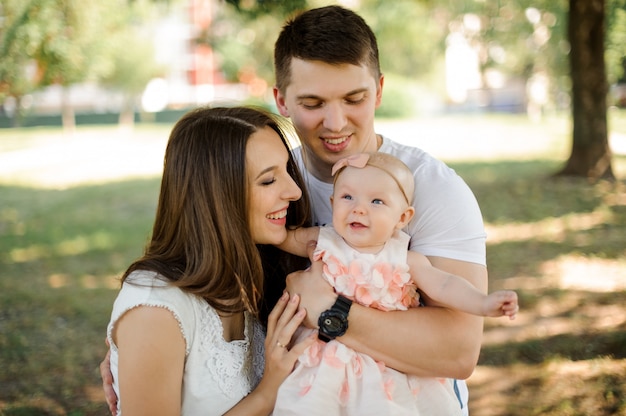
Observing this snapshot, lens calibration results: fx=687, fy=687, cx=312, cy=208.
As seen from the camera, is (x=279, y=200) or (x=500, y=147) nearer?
(x=279, y=200)

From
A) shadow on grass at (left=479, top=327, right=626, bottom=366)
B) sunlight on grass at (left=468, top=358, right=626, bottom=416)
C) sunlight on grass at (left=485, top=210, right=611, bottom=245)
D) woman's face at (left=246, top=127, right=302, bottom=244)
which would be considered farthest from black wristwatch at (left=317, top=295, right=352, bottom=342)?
sunlight on grass at (left=485, top=210, right=611, bottom=245)

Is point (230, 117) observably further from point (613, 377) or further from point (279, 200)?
point (613, 377)

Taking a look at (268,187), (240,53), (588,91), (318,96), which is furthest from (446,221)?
(240,53)

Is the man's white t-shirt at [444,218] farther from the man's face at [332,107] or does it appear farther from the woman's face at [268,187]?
the woman's face at [268,187]

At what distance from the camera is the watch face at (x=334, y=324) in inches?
95.2

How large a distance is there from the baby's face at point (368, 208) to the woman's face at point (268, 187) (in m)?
0.18

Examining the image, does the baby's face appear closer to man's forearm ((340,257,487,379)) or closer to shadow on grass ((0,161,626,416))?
man's forearm ((340,257,487,379))

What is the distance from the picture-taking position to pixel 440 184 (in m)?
2.64

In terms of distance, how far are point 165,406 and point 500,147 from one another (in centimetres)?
2025

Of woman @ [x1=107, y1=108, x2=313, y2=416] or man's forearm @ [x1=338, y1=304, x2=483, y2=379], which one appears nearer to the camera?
woman @ [x1=107, y1=108, x2=313, y2=416]

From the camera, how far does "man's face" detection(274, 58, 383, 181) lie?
9.59 ft

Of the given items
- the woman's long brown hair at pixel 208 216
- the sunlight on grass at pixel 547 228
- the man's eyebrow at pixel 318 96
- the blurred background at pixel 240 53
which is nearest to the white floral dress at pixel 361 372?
the woman's long brown hair at pixel 208 216

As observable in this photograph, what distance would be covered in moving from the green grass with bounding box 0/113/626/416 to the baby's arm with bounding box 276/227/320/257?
9.02 feet

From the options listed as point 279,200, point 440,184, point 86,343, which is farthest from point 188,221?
point 86,343
